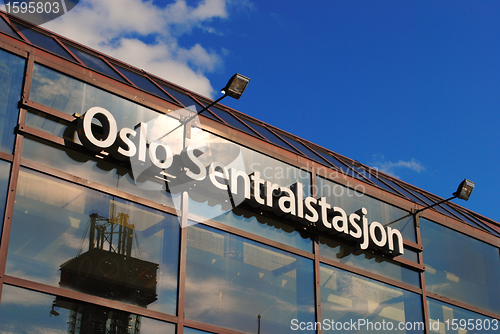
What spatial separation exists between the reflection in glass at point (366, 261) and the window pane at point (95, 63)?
7298 millimetres

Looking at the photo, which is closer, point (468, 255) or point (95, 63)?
point (95, 63)

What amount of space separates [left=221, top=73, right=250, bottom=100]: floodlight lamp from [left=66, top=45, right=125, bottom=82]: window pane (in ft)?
9.66

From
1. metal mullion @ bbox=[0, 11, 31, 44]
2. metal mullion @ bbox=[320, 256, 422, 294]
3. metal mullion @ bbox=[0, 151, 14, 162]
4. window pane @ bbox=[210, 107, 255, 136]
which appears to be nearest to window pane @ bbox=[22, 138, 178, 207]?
metal mullion @ bbox=[0, 151, 14, 162]

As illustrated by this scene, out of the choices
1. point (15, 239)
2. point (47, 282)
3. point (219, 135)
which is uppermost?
point (219, 135)

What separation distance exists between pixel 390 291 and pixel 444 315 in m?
2.33

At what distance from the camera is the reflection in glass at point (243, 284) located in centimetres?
1404

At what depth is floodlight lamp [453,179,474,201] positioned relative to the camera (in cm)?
1850

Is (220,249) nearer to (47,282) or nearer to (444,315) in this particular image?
(47,282)

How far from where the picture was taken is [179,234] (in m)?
14.2

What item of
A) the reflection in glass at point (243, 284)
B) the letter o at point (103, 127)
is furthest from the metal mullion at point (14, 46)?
the reflection in glass at point (243, 284)

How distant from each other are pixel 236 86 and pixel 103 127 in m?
3.26

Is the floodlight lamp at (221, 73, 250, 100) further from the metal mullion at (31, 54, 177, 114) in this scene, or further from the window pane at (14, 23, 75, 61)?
the window pane at (14, 23, 75, 61)

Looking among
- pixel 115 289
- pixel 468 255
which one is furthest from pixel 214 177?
Answer: pixel 468 255

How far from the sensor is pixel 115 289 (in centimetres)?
1264
